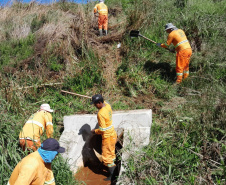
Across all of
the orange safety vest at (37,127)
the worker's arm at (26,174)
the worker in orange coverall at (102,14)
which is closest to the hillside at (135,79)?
the orange safety vest at (37,127)

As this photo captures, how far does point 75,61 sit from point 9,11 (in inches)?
203

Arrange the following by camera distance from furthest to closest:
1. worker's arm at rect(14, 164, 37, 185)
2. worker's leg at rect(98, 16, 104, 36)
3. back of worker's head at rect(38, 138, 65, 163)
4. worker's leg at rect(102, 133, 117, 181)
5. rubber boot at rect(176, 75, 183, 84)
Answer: worker's leg at rect(98, 16, 104, 36) < rubber boot at rect(176, 75, 183, 84) < worker's leg at rect(102, 133, 117, 181) < back of worker's head at rect(38, 138, 65, 163) < worker's arm at rect(14, 164, 37, 185)

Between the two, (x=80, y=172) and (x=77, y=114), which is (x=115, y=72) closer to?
(x=77, y=114)

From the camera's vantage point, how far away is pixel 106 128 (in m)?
4.12

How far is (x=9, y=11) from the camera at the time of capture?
963cm

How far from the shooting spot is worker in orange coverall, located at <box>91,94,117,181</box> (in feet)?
13.2

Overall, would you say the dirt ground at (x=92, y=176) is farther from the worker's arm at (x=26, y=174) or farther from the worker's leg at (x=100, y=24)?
the worker's leg at (x=100, y=24)

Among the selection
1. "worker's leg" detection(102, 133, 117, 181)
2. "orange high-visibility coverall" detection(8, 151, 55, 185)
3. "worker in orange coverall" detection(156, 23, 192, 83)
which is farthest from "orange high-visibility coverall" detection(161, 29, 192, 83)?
"orange high-visibility coverall" detection(8, 151, 55, 185)

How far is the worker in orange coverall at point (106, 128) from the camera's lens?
13.2 feet

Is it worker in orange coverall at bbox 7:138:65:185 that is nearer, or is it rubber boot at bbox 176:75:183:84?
worker in orange coverall at bbox 7:138:65:185

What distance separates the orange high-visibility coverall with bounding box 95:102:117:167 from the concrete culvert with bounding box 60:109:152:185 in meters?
0.22

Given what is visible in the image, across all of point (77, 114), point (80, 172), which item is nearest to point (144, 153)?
point (80, 172)

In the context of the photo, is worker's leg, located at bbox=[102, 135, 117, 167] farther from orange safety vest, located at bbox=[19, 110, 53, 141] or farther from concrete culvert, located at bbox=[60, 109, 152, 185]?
orange safety vest, located at bbox=[19, 110, 53, 141]

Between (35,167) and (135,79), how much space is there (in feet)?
12.7
